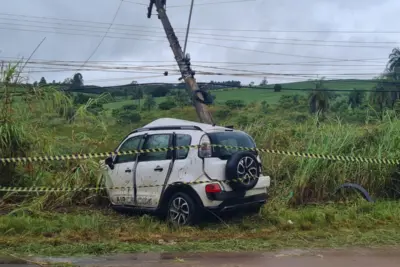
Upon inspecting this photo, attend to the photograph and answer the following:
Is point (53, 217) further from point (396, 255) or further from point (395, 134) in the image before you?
point (395, 134)

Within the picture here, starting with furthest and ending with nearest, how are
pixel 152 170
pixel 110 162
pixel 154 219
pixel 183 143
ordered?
pixel 110 162, pixel 154 219, pixel 152 170, pixel 183 143

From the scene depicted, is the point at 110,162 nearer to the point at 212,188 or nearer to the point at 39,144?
the point at 39,144

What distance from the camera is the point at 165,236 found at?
772 cm

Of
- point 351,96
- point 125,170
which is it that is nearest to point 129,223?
point 125,170

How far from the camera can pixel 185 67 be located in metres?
19.0

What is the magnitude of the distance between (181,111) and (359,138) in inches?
717

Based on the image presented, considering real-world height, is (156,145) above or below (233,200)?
above

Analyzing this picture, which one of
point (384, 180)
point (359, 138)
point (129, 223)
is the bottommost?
point (129, 223)

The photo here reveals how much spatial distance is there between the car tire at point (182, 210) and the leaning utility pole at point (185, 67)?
9.03m

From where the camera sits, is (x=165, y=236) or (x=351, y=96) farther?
(x=351, y=96)

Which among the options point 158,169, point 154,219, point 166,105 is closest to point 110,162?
point 158,169

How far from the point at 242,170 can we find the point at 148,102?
2278cm

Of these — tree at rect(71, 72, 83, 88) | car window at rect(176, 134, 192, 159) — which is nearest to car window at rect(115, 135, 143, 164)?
car window at rect(176, 134, 192, 159)

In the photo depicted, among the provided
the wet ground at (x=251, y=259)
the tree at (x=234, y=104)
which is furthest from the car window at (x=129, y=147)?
the tree at (x=234, y=104)
